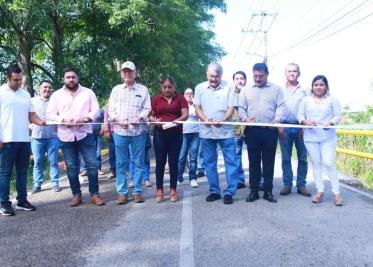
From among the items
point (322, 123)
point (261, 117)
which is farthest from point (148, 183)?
point (322, 123)

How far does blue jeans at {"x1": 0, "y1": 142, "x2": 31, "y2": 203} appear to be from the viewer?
585 cm

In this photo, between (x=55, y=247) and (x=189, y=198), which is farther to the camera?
(x=189, y=198)

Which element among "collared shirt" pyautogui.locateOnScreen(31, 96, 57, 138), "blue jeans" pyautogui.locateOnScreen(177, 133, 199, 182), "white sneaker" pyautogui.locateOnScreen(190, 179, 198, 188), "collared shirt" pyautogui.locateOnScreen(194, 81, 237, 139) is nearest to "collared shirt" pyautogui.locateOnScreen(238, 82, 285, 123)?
"collared shirt" pyautogui.locateOnScreen(194, 81, 237, 139)

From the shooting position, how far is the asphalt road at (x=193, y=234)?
391 cm

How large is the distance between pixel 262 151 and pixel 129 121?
197 cm

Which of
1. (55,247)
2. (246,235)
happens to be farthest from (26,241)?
(246,235)

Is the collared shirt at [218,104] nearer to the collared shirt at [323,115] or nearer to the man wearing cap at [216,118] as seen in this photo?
the man wearing cap at [216,118]

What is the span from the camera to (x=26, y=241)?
4.55 metres

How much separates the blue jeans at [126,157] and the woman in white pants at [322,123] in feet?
7.77

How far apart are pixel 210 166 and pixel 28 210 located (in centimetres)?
265

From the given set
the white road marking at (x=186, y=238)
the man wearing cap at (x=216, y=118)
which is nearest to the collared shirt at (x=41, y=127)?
the man wearing cap at (x=216, y=118)

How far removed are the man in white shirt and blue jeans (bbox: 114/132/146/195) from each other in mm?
1234

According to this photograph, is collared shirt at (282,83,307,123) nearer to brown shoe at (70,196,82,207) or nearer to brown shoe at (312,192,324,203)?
brown shoe at (312,192,324,203)

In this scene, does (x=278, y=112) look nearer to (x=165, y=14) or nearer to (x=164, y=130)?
(x=164, y=130)
